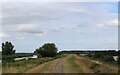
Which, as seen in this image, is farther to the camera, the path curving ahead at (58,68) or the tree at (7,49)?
the tree at (7,49)

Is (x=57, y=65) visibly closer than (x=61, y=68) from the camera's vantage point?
No

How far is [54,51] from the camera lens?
15975 cm

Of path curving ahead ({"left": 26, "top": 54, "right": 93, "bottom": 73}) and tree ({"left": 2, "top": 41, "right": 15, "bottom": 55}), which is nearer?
path curving ahead ({"left": 26, "top": 54, "right": 93, "bottom": 73})

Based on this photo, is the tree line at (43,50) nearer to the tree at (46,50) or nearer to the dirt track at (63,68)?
the tree at (46,50)

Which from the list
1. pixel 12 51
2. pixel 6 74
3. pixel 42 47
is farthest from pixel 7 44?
pixel 6 74

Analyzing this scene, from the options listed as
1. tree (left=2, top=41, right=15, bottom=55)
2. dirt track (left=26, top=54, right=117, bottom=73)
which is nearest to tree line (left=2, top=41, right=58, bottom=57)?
tree (left=2, top=41, right=15, bottom=55)

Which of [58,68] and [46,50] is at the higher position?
[58,68]

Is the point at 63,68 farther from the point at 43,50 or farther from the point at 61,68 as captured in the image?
the point at 43,50

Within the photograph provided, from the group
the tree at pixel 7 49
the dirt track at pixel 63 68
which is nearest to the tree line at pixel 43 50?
the tree at pixel 7 49

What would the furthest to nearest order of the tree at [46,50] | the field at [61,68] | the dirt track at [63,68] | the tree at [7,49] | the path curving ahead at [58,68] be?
the tree at [7,49], the tree at [46,50], the path curving ahead at [58,68], the dirt track at [63,68], the field at [61,68]

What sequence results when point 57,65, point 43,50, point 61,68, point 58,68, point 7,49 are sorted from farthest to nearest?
→ point 7,49
point 43,50
point 57,65
point 58,68
point 61,68

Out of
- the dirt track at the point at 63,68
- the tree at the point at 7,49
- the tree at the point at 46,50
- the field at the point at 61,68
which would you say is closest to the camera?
the field at the point at 61,68

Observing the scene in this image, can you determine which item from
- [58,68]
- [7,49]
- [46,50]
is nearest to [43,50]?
[46,50]

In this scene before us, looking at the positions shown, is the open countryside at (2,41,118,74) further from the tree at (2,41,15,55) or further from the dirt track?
the tree at (2,41,15,55)
